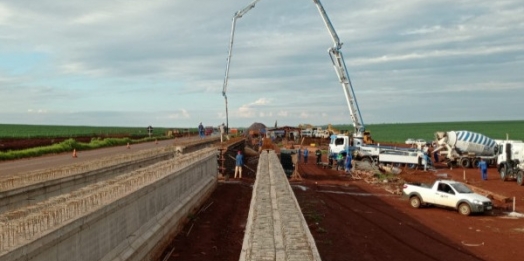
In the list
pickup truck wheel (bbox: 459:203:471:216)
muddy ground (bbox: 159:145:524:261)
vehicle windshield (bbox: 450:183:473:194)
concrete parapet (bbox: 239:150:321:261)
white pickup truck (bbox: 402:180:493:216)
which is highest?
concrete parapet (bbox: 239:150:321:261)

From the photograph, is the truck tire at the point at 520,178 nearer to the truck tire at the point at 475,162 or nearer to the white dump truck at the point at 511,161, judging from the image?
the white dump truck at the point at 511,161

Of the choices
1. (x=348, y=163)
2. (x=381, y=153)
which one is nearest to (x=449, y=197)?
(x=348, y=163)

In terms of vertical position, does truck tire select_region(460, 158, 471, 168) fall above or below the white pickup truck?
above

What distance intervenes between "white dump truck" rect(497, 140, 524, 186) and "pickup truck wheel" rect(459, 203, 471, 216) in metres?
14.1

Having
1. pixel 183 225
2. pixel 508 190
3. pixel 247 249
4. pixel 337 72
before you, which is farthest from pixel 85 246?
pixel 337 72

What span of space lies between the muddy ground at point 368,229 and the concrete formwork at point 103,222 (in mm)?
1193

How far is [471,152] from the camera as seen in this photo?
162ft

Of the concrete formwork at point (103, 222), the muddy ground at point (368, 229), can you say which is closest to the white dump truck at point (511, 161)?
the muddy ground at point (368, 229)

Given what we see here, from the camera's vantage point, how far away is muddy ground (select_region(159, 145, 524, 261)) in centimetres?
1605

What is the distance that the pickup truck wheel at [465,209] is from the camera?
2352 centimetres

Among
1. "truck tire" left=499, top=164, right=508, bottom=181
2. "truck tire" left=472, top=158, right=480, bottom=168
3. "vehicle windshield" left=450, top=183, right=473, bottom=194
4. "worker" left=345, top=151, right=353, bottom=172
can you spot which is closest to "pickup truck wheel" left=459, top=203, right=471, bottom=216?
"vehicle windshield" left=450, top=183, right=473, bottom=194

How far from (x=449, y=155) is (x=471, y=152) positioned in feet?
7.27

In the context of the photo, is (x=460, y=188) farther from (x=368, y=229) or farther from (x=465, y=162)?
(x=465, y=162)

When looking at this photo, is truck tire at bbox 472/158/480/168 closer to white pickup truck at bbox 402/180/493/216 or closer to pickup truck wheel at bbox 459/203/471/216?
white pickup truck at bbox 402/180/493/216
